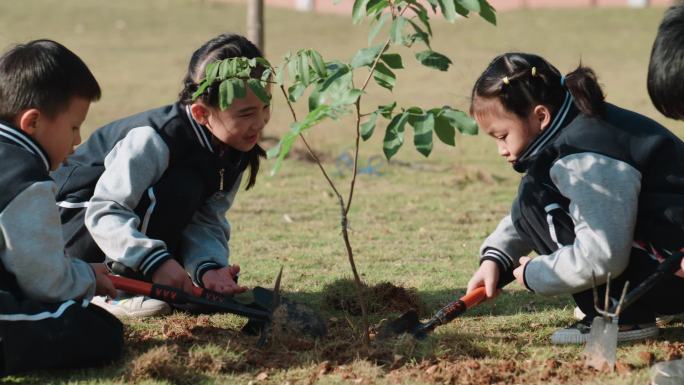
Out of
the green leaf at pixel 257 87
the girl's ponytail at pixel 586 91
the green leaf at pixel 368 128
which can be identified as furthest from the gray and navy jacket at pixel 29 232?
the girl's ponytail at pixel 586 91

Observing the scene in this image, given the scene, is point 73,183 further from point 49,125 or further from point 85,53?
point 85,53

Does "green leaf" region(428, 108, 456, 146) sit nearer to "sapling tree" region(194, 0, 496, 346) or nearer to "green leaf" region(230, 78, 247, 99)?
"sapling tree" region(194, 0, 496, 346)

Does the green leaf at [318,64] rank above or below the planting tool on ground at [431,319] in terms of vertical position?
above

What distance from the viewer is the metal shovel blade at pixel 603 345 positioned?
3.18m

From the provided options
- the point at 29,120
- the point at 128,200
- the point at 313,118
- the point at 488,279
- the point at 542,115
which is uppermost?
the point at 313,118

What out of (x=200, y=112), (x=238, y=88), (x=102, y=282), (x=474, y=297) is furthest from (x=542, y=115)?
(x=102, y=282)

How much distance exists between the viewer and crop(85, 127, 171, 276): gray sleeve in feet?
12.4

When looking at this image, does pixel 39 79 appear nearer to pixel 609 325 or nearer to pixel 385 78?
pixel 385 78

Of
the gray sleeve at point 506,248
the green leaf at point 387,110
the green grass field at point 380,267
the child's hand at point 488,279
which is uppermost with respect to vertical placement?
the green leaf at point 387,110

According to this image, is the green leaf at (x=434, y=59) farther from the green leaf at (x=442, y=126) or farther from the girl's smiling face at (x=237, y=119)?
the girl's smiling face at (x=237, y=119)

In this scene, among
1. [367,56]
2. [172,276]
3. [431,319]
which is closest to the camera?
[367,56]

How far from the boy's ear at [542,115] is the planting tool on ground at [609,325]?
653 mm

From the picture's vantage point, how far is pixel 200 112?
4082 millimetres

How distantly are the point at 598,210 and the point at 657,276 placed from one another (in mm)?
299
